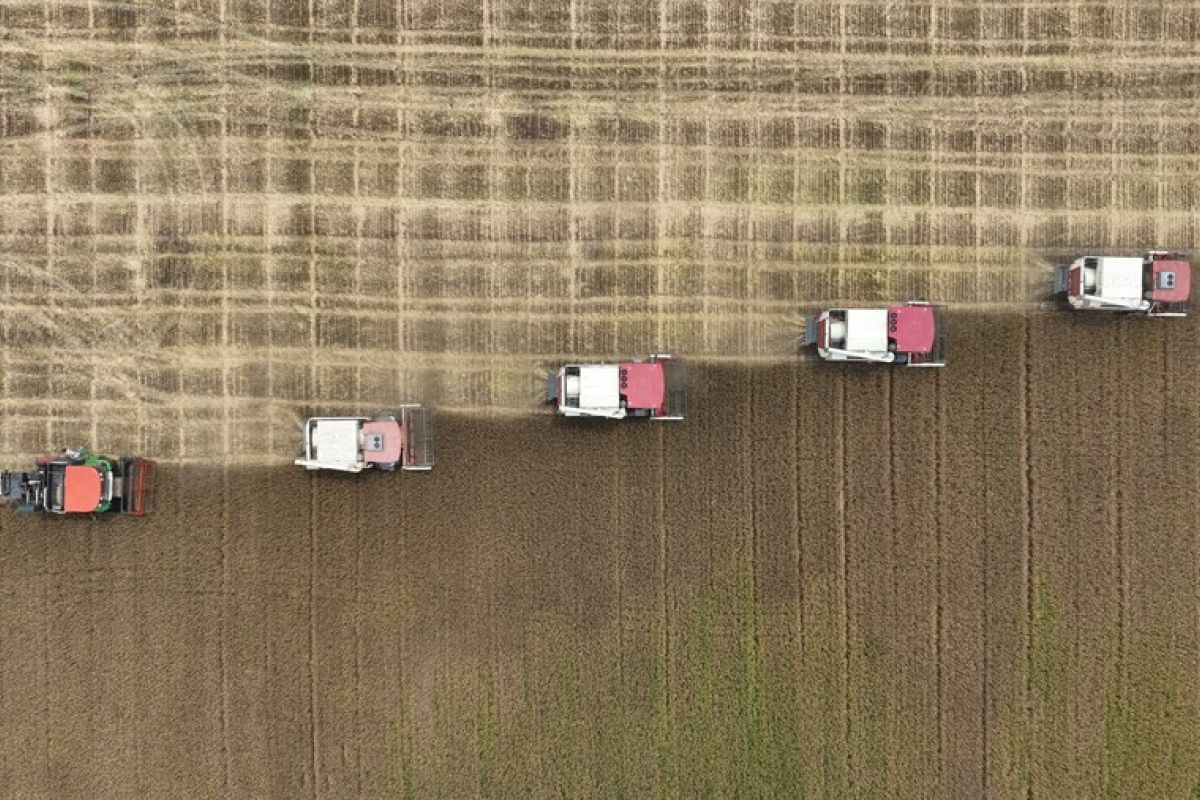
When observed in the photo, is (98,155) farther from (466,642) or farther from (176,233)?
(466,642)

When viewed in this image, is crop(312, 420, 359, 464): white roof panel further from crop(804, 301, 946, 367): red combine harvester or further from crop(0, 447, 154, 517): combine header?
crop(804, 301, 946, 367): red combine harvester

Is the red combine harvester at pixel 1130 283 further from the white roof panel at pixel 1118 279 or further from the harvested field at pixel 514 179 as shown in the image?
the harvested field at pixel 514 179

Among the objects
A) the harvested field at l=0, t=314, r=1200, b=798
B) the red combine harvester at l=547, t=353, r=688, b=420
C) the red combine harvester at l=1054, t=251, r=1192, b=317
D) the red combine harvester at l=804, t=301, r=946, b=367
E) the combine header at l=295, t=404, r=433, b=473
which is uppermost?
the red combine harvester at l=1054, t=251, r=1192, b=317

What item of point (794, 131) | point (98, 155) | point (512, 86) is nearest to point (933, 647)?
point (794, 131)

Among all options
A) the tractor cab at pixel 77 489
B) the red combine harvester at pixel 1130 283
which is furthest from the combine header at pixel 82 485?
the red combine harvester at pixel 1130 283

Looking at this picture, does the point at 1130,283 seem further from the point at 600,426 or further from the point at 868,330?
the point at 600,426

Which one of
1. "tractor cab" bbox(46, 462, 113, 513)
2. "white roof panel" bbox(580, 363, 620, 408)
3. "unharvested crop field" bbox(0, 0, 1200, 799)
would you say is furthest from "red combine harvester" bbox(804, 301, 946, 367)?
"tractor cab" bbox(46, 462, 113, 513)
